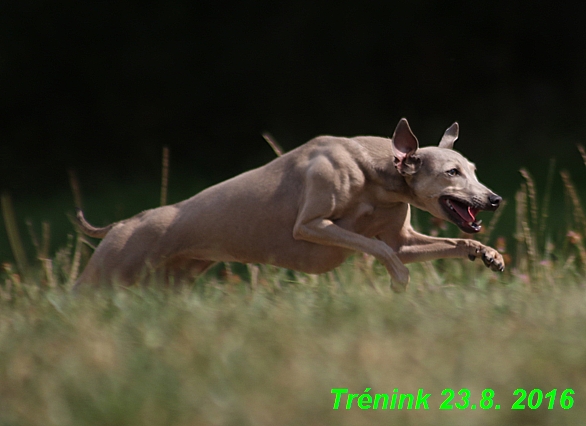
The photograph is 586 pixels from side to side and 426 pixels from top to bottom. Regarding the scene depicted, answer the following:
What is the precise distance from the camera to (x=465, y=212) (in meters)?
4.74

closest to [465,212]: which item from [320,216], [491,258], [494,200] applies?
[494,200]

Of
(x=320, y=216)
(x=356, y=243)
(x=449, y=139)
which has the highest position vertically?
(x=449, y=139)

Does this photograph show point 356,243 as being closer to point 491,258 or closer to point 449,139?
point 491,258

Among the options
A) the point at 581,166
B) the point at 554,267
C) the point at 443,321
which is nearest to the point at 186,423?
the point at 443,321

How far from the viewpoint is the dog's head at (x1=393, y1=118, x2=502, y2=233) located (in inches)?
186

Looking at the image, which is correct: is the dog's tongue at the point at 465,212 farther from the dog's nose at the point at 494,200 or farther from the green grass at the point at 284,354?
the green grass at the point at 284,354

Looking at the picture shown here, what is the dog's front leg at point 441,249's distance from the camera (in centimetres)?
491

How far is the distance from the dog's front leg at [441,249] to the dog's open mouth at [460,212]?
27 centimetres

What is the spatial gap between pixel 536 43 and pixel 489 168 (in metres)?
2.10

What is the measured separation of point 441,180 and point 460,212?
20 centimetres

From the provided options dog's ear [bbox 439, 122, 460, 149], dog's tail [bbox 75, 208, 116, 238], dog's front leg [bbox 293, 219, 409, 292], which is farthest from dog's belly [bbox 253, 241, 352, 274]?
dog's tail [bbox 75, 208, 116, 238]

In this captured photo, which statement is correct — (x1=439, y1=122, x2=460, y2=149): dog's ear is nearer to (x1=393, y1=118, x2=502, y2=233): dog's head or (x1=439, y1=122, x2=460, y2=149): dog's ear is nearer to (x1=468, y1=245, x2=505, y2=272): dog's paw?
(x1=393, y1=118, x2=502, y2=233): dog's head

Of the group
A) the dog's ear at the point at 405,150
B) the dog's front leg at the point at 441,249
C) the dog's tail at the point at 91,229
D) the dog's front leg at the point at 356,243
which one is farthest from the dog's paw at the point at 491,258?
the dog's tail at the point at 91,229

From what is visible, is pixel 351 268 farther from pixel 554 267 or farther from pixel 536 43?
pixel 536 43
